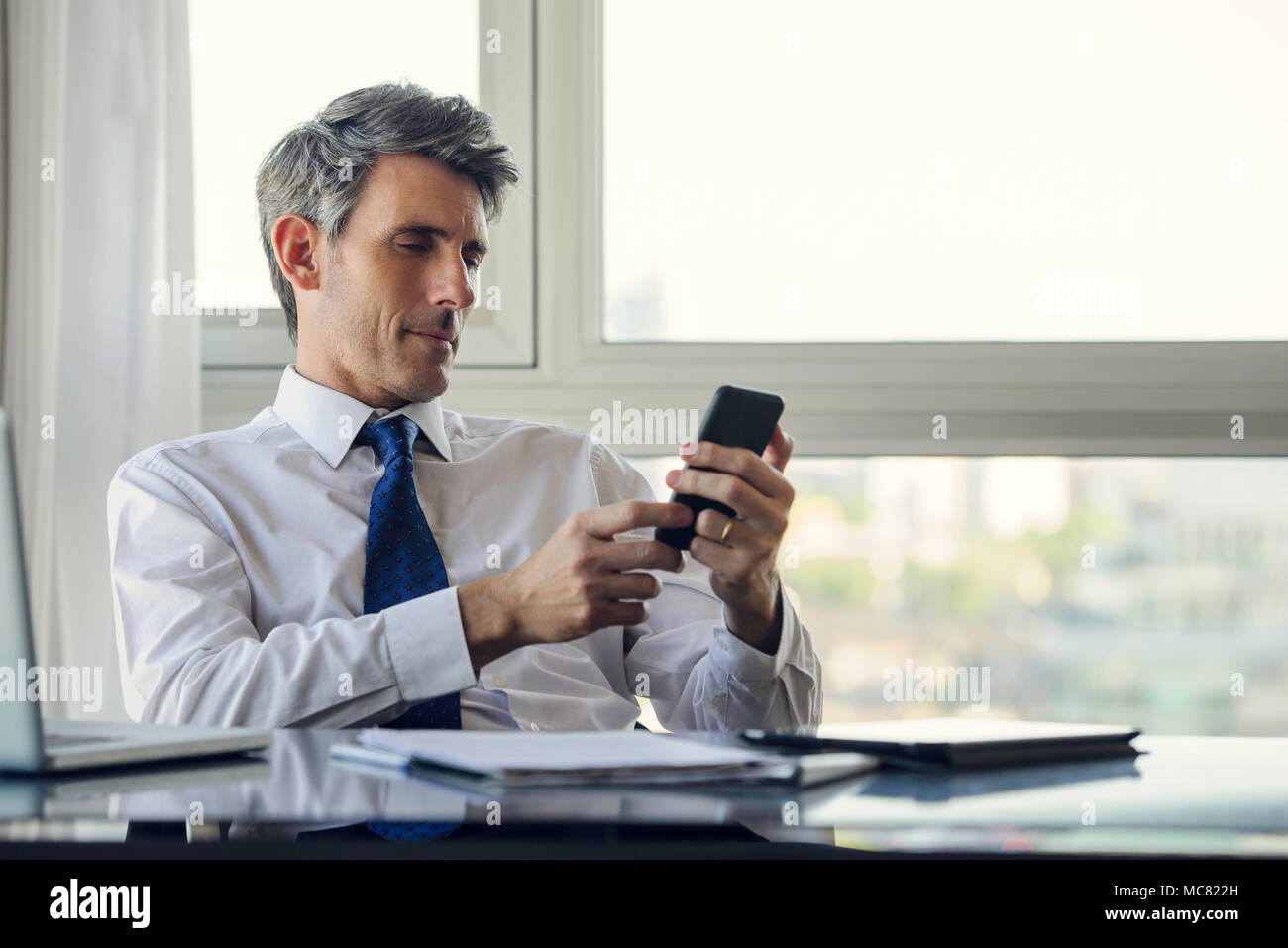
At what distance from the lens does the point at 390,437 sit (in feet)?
5.10

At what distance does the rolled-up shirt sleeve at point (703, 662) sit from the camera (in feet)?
4.54

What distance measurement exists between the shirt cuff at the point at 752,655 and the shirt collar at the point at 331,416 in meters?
0.50

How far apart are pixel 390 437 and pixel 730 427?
0.58 m

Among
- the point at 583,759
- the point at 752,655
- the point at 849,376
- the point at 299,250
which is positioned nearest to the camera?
the point at 583,759

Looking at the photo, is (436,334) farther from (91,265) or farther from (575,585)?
(91,265)

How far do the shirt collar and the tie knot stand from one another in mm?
12

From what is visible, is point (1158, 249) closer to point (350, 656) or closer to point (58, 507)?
point (350, 656)

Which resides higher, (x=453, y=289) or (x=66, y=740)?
(x=453, y=289)

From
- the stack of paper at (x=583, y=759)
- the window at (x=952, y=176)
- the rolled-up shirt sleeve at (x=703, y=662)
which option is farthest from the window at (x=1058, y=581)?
the stack of paper at (x=583, y=759)

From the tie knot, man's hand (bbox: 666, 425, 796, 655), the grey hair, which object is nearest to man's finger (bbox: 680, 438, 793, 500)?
man's hand (bbox: 666, 425, 796, 655)

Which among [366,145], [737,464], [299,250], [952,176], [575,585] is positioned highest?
[952,176]

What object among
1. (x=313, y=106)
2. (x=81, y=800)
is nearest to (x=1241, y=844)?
(x=81, y=800)

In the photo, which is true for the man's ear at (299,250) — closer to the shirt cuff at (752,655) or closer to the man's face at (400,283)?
the man's face at (400,283)

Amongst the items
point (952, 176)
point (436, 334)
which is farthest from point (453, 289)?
point (952, 176)
